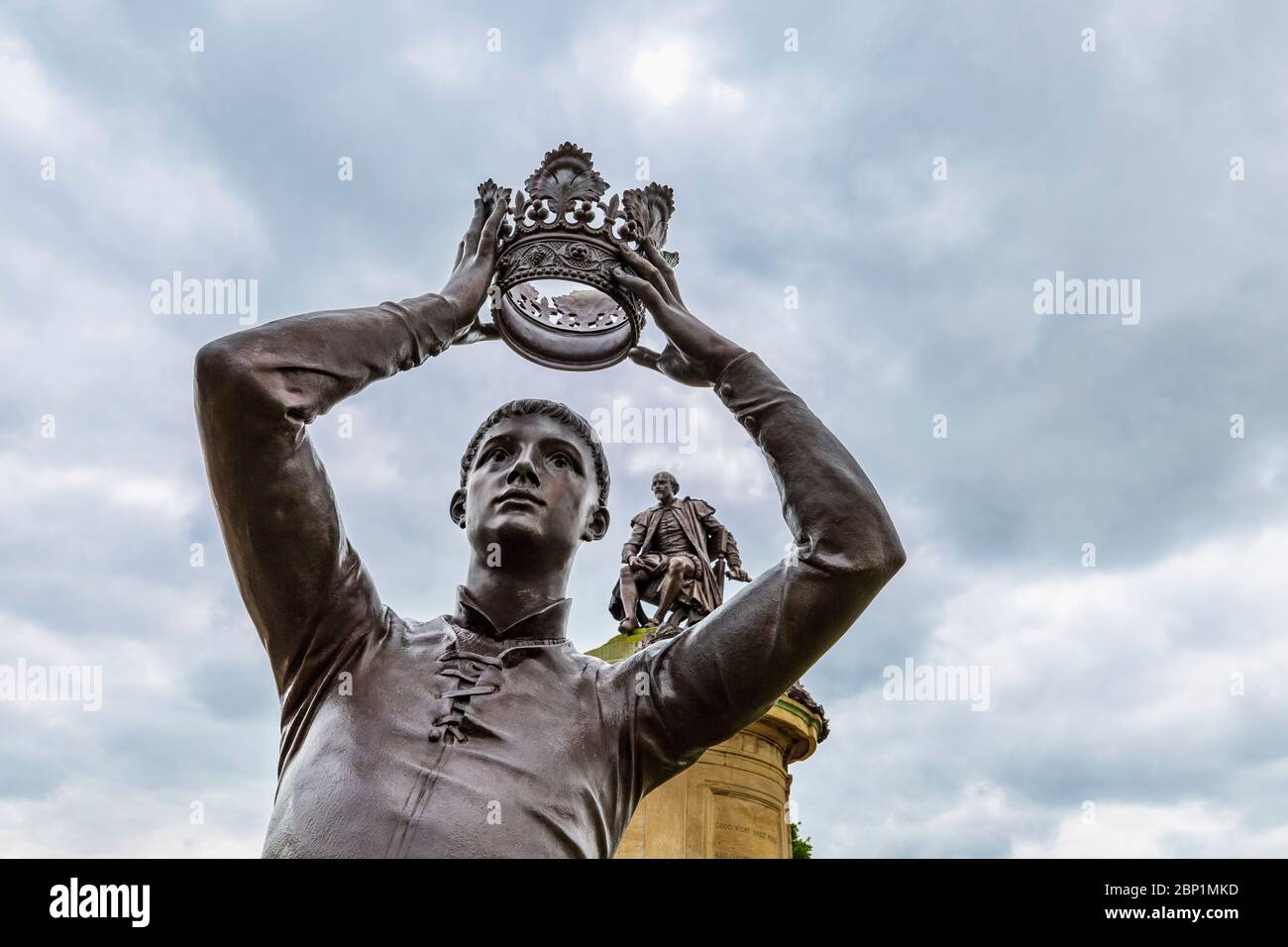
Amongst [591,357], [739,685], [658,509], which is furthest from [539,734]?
[658,509]

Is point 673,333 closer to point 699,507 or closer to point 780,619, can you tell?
point 780,619

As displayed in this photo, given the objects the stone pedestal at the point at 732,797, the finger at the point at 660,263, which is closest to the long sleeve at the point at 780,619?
the finger at the point at 660,263

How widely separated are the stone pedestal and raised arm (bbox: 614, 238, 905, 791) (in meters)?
7.17

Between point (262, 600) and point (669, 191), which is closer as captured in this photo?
point (262, 600)

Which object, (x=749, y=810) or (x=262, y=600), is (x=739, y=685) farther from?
(x=749, y=810)

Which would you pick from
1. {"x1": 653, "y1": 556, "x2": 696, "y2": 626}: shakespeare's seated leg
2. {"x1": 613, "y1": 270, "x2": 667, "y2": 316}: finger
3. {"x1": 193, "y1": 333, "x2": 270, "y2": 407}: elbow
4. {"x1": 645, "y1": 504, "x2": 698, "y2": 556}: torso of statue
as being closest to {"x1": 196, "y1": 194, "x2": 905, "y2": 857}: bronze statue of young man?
{"x1": 193, "y1": 333, "x2": 270, "y2": 407}: elbow

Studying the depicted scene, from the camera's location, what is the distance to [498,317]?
13.9 ft

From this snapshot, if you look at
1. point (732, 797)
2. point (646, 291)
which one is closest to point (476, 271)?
point (646, 291)

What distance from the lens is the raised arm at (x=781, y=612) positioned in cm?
332

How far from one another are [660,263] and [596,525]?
1024 millimetres

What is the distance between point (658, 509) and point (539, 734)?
39.1 feet

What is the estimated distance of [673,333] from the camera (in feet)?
13.0

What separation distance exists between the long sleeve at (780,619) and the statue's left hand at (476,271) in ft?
3.58
